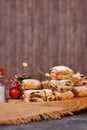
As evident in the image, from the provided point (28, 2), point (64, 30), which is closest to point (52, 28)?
point (64, 30)

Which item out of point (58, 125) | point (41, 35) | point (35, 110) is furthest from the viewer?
point (41, 35)

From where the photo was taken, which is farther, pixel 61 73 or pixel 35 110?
pixel 61 73

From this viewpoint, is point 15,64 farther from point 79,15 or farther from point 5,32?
point 79,15

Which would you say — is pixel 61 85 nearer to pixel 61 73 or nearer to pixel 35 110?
pixel 61 73

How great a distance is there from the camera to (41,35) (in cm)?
319

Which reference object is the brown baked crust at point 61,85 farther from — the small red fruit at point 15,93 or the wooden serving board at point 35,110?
the small red fruit at point 15,93

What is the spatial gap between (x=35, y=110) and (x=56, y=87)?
25 centimetres

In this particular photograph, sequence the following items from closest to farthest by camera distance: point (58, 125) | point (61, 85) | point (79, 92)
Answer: point (58, 125) → point (61, 85) → point (79, 92)

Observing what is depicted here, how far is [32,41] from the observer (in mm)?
3189

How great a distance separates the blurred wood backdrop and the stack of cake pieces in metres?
1.10

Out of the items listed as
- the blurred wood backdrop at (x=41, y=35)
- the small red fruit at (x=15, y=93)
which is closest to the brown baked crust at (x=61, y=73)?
the small red fruit at (x=15, y=93)

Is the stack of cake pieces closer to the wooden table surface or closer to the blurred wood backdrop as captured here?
the wooden table surface

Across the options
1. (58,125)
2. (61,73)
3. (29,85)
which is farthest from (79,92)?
(58,125)

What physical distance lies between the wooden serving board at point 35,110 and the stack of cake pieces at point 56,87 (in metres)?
0.05
